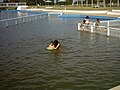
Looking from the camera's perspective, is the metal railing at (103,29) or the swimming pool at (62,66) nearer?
the swimming pool at (62,66)

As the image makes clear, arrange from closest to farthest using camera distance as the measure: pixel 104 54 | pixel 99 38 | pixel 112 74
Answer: pixel 112 74 < pixel 104 54 < pixel 99 38

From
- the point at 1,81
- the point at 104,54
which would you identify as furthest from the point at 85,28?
the point at 1,81

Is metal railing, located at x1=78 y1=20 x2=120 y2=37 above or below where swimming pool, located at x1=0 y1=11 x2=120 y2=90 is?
above

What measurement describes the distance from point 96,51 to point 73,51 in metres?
1.79

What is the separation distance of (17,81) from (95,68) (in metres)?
4.72

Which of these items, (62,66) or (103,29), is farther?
(103,29)

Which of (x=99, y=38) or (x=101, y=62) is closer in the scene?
(x=101, y=62)

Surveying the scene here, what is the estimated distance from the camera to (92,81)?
12.5m

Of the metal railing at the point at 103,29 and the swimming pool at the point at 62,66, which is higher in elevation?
the metal railing at the point at 103,29

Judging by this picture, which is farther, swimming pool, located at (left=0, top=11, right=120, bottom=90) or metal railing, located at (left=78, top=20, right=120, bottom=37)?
metal railing, located at (left=78, top=20, right=120, bottom=37)

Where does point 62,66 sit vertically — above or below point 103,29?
below

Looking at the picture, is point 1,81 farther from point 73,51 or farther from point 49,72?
point 73,51

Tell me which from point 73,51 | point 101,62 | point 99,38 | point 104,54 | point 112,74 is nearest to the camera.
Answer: point 112,74

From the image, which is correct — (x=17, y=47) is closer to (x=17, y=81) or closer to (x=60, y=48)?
(x=60, y=48)
